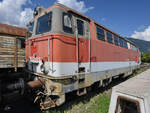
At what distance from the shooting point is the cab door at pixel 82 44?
3.60m

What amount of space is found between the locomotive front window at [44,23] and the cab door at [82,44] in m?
0.94

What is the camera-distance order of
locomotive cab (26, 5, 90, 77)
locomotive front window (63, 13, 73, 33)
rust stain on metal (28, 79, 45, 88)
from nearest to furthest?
locomotive cab (26, 5, 90, 77)
rust stain on metal (28, 79, 45, 88)
locomotive front window (63, 13, 73, 33)

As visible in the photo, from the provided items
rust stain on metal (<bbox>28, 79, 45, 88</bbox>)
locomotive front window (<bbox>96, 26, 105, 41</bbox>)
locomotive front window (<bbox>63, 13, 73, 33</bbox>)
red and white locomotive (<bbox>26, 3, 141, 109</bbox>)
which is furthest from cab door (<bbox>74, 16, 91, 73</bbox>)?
rust stain on metal (<bbox>28, 79, 45, 88</bbox>)

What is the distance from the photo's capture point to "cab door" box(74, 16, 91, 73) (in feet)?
11.8

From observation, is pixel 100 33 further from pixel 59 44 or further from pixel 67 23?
pixel 59 44

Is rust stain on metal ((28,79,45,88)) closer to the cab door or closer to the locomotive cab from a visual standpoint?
the locomotive cab

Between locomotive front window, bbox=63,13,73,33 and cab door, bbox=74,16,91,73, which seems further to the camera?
cab door, bbox=74,16,91,73

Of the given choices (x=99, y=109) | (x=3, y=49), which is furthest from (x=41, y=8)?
(x=99, y=109)

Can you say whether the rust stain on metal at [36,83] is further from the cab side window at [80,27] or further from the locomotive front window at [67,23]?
the cab side window at [80,27]

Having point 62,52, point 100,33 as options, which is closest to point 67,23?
point 62,52

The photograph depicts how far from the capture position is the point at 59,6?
10.7 feet

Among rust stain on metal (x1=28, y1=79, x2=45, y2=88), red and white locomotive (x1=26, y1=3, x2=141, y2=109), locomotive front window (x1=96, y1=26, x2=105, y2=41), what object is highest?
locomotive front window (x1=96, y1=26, x2=105, y2=41)

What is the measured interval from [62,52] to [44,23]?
1419mm

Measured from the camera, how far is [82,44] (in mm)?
3740
